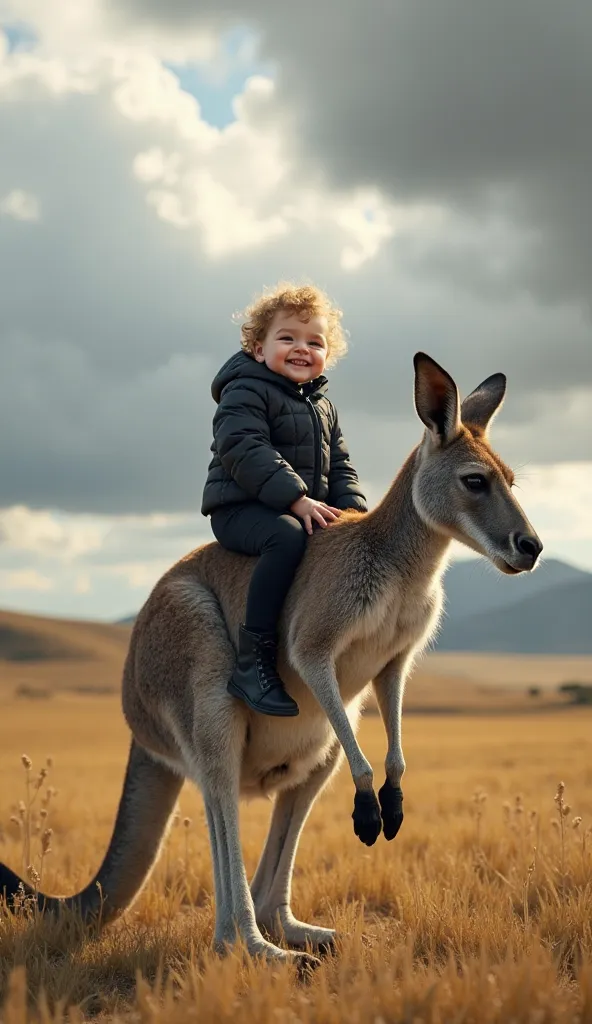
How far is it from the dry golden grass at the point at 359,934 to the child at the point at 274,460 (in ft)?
4.40

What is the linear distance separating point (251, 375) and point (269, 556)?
1159mm

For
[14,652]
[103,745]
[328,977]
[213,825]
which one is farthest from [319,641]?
[14,652]

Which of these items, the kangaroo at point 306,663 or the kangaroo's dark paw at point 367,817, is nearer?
the kangaroo's dark paw at point 367,817

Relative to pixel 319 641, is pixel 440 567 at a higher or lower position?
higher

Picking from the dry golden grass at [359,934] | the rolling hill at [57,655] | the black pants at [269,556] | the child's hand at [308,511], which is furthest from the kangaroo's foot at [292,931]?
the rolling hill at [57,655]

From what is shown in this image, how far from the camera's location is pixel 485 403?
5770 mm

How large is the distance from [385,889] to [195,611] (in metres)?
2.50

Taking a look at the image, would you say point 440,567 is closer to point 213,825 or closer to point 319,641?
point 319,641

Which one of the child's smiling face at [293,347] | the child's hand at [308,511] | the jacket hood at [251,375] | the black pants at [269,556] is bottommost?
the black pants at [269,556]

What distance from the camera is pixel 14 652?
10456cm

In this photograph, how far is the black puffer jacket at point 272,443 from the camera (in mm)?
5629

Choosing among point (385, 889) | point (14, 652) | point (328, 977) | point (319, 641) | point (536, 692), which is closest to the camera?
point (328, 977)

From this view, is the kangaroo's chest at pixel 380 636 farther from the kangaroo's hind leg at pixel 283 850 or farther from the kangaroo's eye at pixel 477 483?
the kangaroo's hind leg at pixel 283 850

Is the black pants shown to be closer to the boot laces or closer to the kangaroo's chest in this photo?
the boot laces
